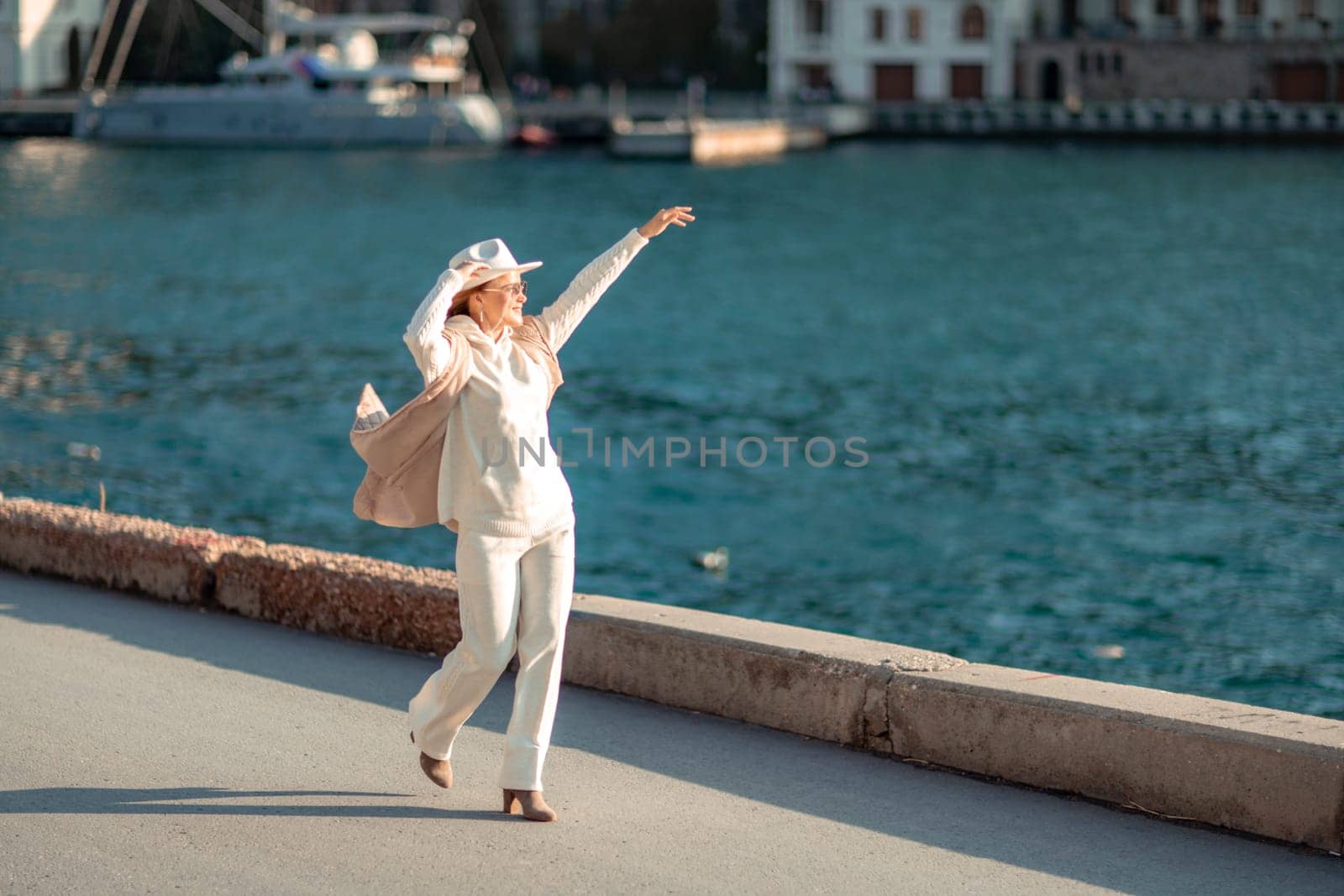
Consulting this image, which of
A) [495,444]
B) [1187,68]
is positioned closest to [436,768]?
[495,444]

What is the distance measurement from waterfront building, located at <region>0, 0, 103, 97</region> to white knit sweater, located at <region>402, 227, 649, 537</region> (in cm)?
11122

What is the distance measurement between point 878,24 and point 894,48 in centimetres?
159

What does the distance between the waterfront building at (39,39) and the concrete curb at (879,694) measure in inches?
4282

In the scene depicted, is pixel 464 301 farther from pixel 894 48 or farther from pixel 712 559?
pixel 894 48

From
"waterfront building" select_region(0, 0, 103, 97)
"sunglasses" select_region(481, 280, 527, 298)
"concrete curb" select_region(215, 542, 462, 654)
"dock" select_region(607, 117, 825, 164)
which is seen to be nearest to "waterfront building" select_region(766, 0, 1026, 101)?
"dock" select_region(607, 117, 825, 164)

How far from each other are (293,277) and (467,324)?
4695 cm

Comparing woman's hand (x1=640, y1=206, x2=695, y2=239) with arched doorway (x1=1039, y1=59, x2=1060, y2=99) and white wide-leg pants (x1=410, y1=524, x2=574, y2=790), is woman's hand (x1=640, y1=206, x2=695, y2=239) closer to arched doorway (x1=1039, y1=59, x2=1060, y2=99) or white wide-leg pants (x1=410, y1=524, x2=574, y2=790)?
white wide-leg pants (x1=410, y1=524, x2=574, y2=790)

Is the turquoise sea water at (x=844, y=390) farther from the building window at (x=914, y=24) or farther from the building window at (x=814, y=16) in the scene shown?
the building window at (x=814, y=16)

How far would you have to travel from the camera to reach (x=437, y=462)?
604 centimetres

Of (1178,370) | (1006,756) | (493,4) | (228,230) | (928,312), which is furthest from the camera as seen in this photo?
(493,4)

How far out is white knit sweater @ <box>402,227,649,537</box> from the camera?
5.83 meters

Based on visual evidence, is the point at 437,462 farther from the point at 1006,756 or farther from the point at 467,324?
the point at 1006,756

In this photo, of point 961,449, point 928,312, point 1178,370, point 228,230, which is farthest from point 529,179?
point 961,449

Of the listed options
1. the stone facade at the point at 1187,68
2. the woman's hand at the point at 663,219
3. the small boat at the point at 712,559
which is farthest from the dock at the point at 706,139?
the woman's hand at the point at 663,219
